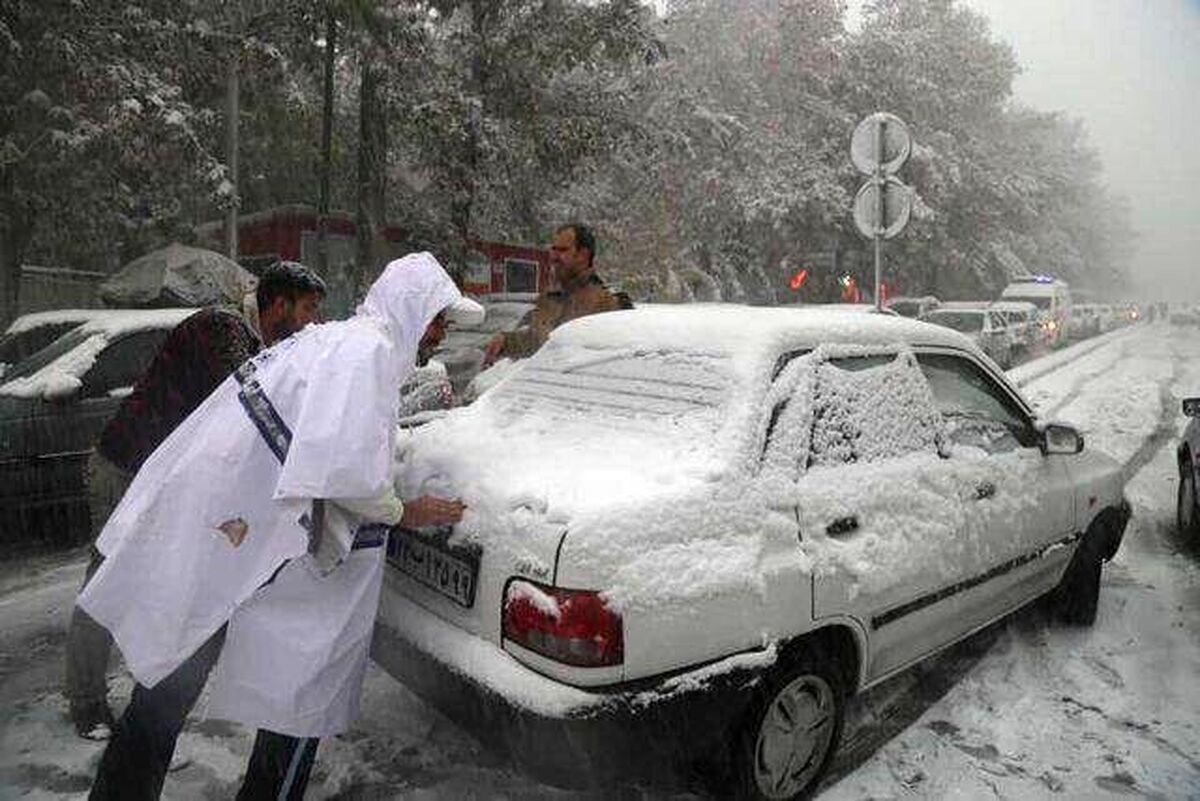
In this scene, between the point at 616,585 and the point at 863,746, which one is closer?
the point at 616,585

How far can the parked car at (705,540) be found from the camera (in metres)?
2.42

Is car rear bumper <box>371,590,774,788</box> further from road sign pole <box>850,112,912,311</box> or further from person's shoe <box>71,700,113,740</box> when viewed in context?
road sign pole <box>850,112,912,311</box>

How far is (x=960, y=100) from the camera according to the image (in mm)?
32500

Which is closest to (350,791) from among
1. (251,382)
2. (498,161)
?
(251,382)

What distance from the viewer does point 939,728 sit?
3488 mm

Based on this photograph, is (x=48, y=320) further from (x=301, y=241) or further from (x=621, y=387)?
(x=301, y=241)

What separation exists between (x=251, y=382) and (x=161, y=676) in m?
0.73

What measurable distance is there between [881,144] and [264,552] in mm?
7682

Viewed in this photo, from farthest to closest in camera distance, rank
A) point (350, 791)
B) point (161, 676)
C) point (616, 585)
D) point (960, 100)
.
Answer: point (960, 100) < point (350, 791) < point (616, 585) < point (161, 676)

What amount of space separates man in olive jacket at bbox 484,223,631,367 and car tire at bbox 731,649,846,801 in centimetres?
264

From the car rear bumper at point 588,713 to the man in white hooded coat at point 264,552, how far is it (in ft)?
1.18

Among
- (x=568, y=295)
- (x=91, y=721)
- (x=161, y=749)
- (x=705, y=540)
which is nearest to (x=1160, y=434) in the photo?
(x=568, y=295)

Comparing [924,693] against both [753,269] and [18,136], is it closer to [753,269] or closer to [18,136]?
[18,136]

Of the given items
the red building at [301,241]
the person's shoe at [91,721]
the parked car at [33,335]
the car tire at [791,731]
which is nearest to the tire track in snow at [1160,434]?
the car tire at [791,731]
